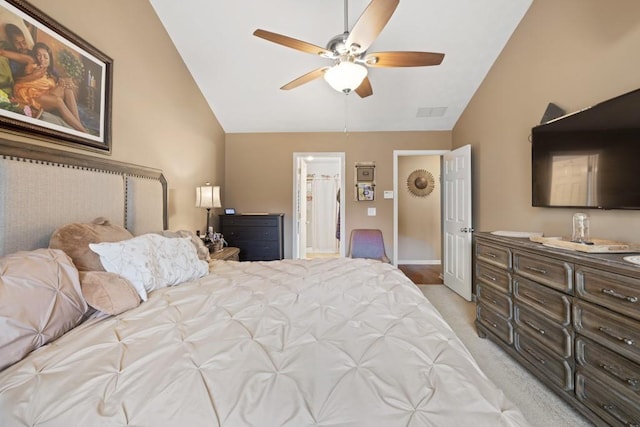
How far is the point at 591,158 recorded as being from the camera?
192cm

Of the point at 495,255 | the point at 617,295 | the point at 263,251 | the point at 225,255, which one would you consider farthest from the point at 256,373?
the point at 263,251

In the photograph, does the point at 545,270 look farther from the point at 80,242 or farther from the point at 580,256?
the point at 80,242

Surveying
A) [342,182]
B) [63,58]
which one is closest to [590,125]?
[342,182]

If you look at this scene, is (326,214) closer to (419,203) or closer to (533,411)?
(419,203)

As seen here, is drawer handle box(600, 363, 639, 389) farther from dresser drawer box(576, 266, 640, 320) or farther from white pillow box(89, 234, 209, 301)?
white pillow box(89, 234, 209, 301)

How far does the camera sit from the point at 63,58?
5.66ft

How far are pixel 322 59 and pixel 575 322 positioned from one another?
326 centimetres

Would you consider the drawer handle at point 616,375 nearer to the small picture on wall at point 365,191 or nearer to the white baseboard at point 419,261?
the small picture on wall at point 365,191

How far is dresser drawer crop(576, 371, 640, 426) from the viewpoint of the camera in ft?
4.42

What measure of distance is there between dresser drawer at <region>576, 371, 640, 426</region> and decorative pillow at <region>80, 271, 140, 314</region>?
2.53 m

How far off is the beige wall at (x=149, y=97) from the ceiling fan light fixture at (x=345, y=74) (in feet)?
5.73

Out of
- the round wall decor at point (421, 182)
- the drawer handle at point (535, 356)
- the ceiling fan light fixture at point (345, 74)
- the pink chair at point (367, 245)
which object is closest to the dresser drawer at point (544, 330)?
the drawer handle at point (535, 356)

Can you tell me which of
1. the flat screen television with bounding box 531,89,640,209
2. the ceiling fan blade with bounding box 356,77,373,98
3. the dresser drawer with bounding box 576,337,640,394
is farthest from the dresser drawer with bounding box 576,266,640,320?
the ceiling fan blade with bounding box 356,77,373,98

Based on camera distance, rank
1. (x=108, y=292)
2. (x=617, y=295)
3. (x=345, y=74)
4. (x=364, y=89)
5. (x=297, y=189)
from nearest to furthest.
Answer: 1. (x=108, y=292)
2. (x=617, y=295)
3. (x=345, y=74)
4. (x=364, y=89)
5. (x=297, y=189)
